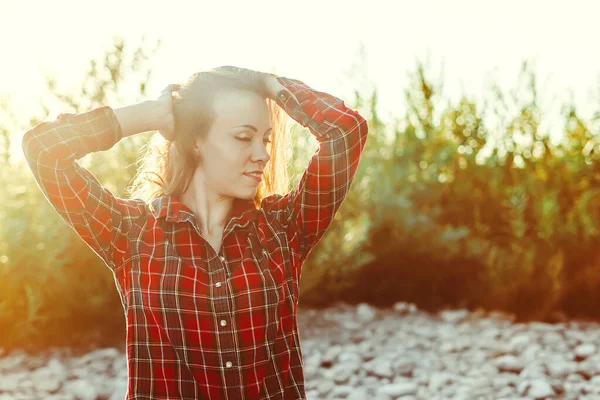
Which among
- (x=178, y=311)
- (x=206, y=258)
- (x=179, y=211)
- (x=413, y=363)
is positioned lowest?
(x=413, y=363)

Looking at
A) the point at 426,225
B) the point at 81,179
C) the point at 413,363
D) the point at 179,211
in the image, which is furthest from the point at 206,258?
the point at 426,225

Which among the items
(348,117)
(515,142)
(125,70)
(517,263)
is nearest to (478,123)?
(515,142)

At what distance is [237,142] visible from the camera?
2.00 meters

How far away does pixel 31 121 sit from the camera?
485 cm

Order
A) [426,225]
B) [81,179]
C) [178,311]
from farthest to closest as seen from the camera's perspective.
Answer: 1. [426,225]
2. [81,179]
3. [178,311]

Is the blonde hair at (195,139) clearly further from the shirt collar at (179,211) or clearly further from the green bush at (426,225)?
the green bush at (426,225)

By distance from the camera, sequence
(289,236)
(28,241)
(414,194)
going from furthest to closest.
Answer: (414,194)
(28,241)
(289,236)

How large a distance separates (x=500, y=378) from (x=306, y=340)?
1265 millimetres

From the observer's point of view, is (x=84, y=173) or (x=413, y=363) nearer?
(x=84, y=173)

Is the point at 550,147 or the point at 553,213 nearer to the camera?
the point at 553,213

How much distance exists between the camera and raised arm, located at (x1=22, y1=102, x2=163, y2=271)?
6.49 ft

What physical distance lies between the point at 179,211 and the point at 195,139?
0.20m

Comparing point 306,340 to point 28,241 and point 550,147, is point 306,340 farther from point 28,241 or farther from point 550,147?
point 550,147

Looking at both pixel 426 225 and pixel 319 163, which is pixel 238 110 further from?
pixel 426 225
